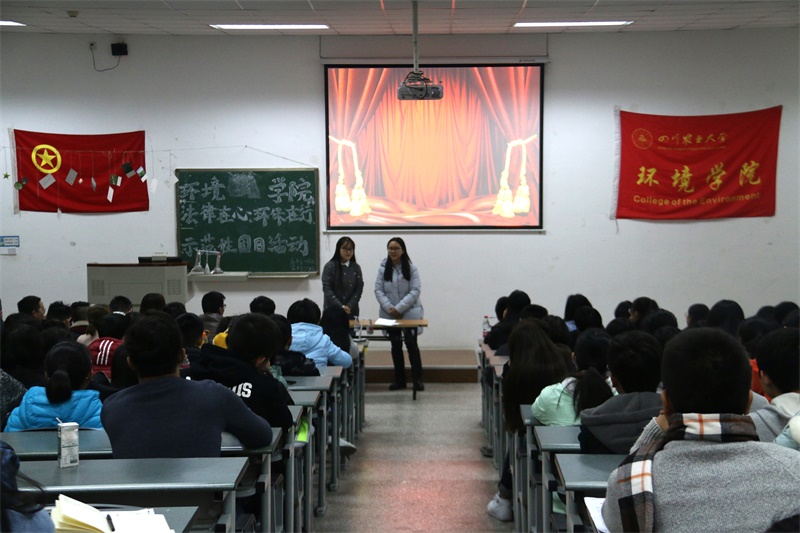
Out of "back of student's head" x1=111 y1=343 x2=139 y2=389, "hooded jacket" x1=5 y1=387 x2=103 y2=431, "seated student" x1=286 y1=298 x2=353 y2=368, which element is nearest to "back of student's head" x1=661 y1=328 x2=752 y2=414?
"hooded jacket" x1=5 y1=387 x2=103 y2=431

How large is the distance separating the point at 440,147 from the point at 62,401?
586 centimetres

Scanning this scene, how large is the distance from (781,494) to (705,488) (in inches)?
5.2

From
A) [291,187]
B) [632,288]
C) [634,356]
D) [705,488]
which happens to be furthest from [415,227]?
[705,488]

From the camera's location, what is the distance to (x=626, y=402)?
2.64 m

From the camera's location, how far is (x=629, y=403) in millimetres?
2631

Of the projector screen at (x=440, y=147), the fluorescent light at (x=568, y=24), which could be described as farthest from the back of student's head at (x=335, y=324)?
the fluorescent light at (x=568, y=24)

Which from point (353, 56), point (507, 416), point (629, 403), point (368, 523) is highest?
point (353, 56)

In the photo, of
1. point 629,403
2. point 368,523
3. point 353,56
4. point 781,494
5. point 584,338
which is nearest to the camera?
point 781,494

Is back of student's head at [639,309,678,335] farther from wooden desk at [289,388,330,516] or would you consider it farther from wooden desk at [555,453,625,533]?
wooden desk at [555,453,625,533]

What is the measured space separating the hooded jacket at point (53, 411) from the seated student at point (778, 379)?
88.0 inches

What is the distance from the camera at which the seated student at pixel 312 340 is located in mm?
4855

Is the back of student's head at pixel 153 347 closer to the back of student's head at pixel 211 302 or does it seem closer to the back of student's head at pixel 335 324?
the back of student's head at pixel 335 324

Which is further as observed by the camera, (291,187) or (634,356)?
(291,187)

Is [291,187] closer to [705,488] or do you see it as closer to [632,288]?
[632,288]
